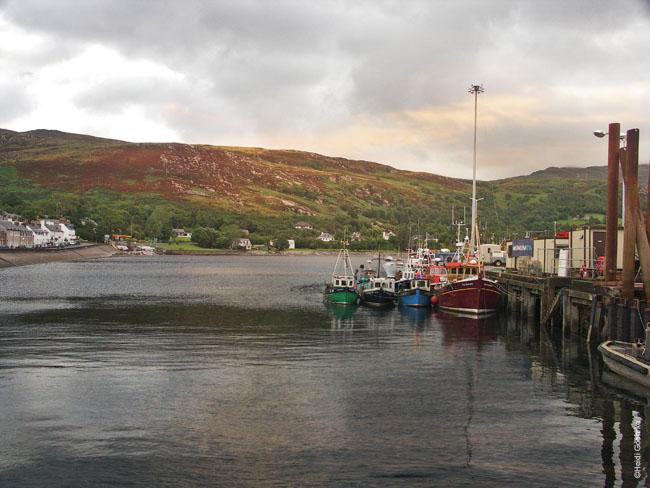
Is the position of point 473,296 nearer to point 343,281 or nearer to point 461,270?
point 461,270

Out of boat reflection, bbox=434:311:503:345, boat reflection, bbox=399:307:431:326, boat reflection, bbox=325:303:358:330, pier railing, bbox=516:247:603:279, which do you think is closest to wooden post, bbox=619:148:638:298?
pier railing, bbox=516:247:603:279

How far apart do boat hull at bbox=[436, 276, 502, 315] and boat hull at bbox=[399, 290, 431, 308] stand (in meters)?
4.65

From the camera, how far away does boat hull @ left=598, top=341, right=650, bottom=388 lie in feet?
82.8

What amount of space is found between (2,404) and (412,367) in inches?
737

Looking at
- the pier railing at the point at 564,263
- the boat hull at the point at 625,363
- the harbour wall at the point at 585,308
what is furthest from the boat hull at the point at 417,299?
the boat hull at the point at 625,363

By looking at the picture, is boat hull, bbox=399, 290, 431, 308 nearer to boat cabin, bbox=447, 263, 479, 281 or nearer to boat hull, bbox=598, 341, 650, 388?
boat cabin, bbox=447, 263, 479, 281

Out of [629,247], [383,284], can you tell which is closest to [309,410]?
[629,247]

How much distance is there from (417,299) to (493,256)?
36.8 metres

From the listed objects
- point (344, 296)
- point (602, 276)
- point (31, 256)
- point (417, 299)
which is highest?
point (602, 276)

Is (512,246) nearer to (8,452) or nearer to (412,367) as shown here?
(412,367)

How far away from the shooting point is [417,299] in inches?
2490

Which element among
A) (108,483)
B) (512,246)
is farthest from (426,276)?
(108,483)

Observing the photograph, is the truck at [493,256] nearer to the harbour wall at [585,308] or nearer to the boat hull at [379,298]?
the boat hull at [379,298]

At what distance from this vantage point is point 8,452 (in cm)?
1817
